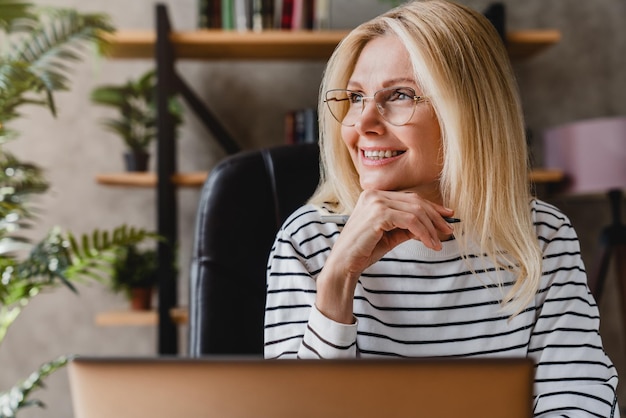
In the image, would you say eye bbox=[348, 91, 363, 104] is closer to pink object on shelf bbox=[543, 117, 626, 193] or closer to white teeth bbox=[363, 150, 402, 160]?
white teeth bbox=[363, 150, 402, 160]

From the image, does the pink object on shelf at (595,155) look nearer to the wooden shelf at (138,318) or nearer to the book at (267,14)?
the book at (267,14)

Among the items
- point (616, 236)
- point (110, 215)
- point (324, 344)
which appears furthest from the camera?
point (110, 215)

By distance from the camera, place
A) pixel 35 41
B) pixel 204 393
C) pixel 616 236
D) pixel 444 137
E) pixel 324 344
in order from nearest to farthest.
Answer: pixel 204 393 < pixel 324 344 < pixel 444 137 < pixel 35 41 < pixel 616 236

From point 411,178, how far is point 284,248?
0.71 feet

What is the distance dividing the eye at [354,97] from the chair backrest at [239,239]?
157mm

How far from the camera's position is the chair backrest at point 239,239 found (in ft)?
3.56

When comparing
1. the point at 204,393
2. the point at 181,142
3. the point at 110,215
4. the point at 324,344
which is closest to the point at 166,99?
the point at 181,142

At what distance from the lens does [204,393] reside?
494 mm

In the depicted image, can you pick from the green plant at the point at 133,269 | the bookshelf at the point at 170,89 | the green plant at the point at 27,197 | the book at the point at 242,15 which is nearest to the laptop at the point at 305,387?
the green plant at the point at 27,197

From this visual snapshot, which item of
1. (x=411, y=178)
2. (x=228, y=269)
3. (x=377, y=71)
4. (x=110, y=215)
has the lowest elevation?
(x=110, y=215)

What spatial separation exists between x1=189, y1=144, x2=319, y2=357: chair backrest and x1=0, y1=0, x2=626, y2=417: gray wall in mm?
1317

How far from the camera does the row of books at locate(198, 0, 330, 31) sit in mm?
2154

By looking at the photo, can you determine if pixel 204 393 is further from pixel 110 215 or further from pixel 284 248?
pixel 110 215

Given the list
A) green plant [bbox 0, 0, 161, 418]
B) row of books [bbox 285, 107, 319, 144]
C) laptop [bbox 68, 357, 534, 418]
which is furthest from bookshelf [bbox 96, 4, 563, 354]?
laptop [bbox 68, 357, 534, 418]
